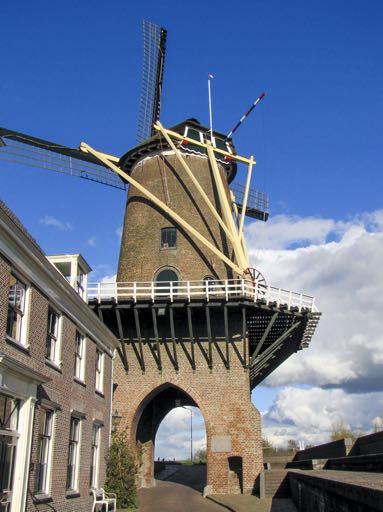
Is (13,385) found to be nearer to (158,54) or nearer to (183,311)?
(183,311)

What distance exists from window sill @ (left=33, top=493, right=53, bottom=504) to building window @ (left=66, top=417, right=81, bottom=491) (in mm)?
1813

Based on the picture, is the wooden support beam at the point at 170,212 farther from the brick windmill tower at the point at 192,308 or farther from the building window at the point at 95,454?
the building window at the point at 95,454

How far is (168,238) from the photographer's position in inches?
1048

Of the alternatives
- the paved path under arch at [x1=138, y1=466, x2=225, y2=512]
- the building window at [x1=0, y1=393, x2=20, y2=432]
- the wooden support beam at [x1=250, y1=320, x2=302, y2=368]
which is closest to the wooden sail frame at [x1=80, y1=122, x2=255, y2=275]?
the wooden support beam at [x1=250, y1=320, x2=302, y2=368]

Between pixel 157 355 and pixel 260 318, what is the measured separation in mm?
4881

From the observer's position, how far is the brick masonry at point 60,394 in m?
11.3

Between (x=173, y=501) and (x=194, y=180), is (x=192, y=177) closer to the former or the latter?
(x=194, y=180)

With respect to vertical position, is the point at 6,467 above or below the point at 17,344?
below

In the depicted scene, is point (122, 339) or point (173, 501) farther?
point (122, 339)

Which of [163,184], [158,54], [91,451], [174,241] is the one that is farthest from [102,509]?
[158,54]

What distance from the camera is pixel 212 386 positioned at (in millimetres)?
23281

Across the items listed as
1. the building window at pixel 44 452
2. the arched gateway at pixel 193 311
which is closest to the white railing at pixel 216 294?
the arched gateway at pixel 193 311

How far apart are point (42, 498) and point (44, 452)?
3.21ft

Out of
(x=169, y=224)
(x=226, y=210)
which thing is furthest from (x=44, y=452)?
(x=226, y=210)
